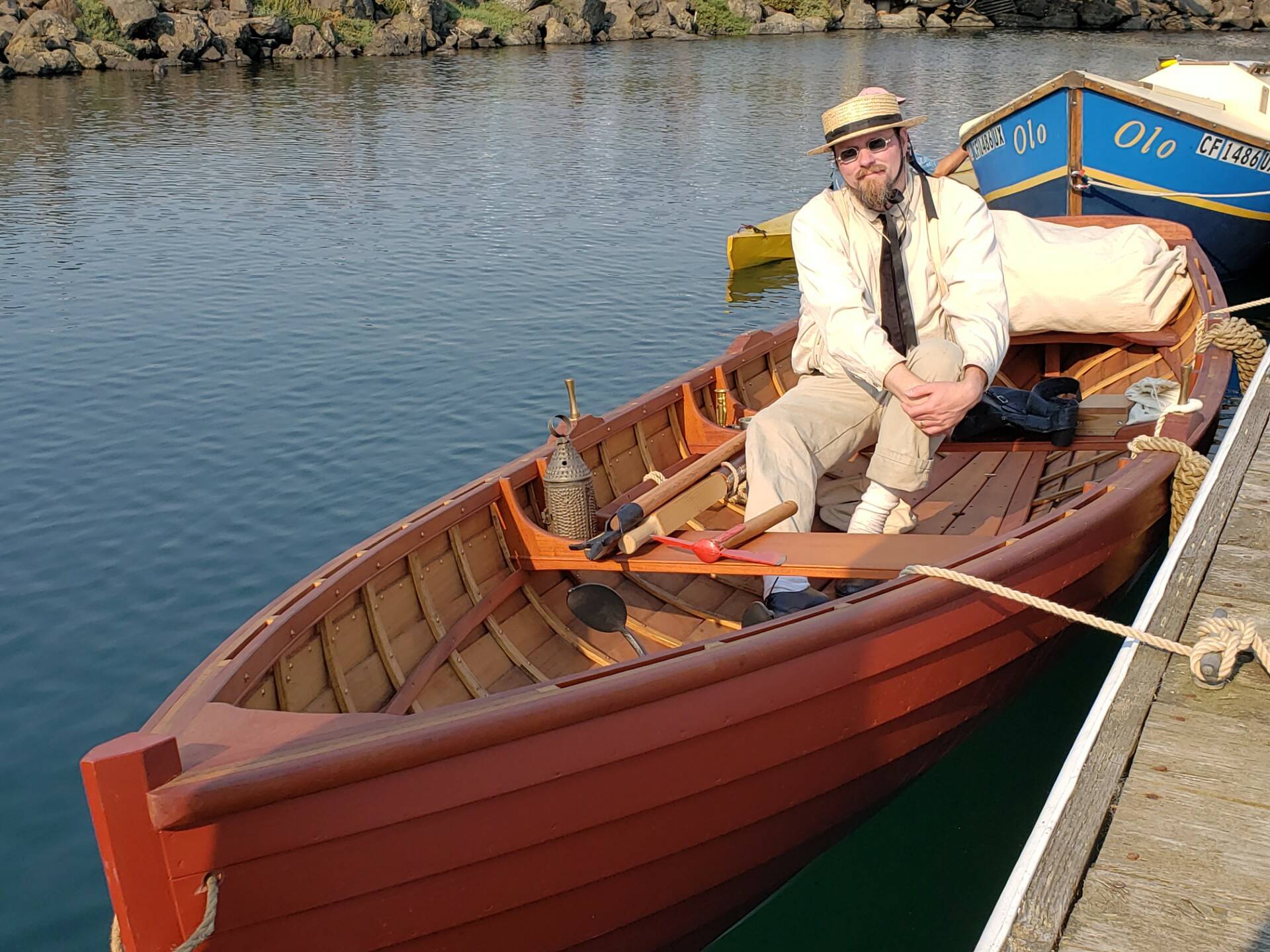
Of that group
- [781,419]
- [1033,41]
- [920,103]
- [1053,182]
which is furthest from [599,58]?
[781,419]

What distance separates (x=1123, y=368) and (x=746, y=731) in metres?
5.44

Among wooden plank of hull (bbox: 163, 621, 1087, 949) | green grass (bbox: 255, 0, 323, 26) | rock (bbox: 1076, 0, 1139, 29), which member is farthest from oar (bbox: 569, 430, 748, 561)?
rock (bbox: 1076, 0, 1139, 29)

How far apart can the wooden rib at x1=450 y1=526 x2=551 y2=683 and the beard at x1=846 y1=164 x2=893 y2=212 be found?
2339 mm

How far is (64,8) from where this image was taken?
3575 cm

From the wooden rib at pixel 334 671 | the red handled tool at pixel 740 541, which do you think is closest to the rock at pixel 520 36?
the red handled tool at pixel 740 541

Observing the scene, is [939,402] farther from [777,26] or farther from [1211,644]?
[777,26]

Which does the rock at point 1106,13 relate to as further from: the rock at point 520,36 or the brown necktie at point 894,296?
the brown necktie at point 894,296

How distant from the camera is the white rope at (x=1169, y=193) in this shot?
12547 millimetres

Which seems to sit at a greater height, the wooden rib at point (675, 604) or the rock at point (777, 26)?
the rock at point (777, 26)

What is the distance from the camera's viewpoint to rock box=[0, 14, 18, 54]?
111ft

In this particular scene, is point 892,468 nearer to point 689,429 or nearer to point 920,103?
point 689,429

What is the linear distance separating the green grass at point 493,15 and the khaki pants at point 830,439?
4208 centimetres

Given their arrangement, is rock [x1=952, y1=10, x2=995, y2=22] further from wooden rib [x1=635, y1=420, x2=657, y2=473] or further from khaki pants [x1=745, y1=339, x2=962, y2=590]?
khaki pants [x1=745, y1=339, x2=962, y2=590]

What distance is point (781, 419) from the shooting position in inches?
213
